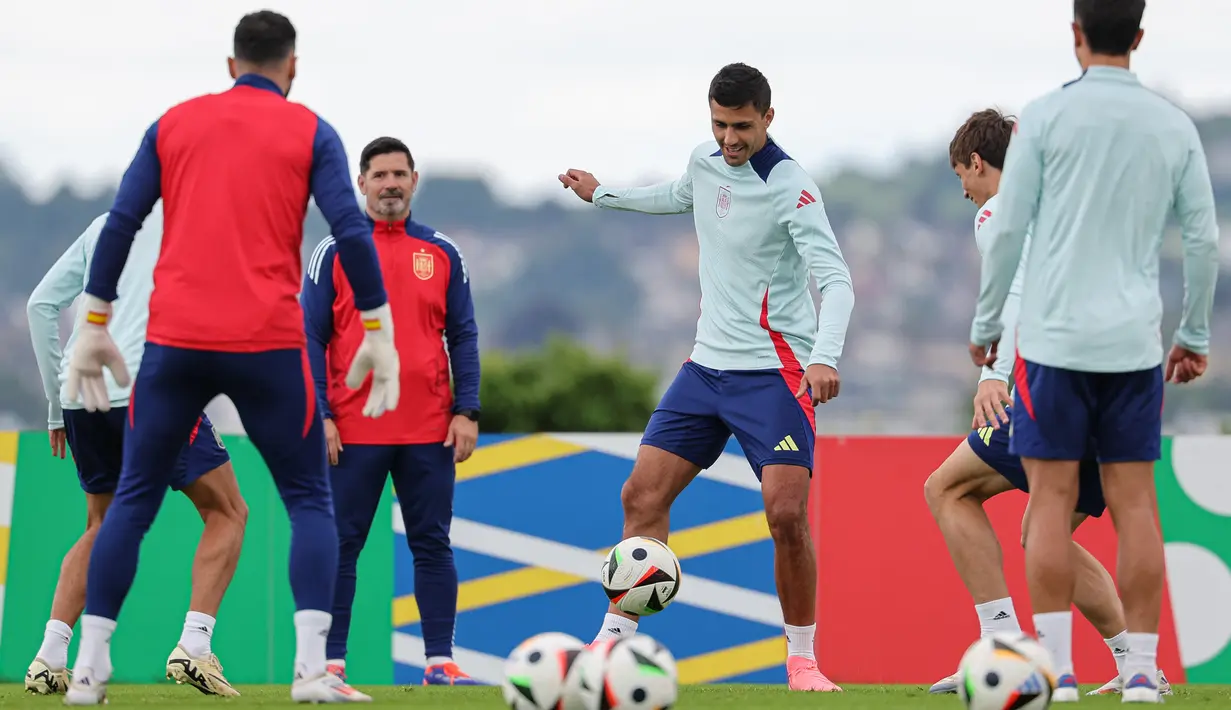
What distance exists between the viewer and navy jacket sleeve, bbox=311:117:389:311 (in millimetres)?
5660

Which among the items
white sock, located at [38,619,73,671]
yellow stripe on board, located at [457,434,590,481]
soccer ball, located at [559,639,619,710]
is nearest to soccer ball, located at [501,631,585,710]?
soccer ball, located at [559,639,619,710]

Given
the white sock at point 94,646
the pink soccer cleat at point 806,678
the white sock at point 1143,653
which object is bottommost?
the pink soccer cleat at point 806,678

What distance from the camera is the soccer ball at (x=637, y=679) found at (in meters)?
4.89

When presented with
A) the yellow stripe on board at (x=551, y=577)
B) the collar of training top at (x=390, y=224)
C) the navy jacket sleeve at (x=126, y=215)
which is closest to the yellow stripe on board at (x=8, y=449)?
the yellow stripe on board at (x=551, y=577)

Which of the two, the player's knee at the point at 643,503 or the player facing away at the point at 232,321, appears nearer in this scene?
the player facing away at the point at 232,321

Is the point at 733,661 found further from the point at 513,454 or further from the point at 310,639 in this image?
the point at 310,639

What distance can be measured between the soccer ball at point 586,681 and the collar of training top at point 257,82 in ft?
7.71

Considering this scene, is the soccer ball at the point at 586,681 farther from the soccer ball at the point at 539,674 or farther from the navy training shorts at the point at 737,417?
the navy training shorts at the point at 737,417

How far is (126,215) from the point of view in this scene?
5598 mm

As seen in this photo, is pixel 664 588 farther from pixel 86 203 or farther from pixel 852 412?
pixel 86 203

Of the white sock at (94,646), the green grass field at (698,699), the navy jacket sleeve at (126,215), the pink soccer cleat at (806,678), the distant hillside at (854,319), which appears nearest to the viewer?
the white sock at (94,646)

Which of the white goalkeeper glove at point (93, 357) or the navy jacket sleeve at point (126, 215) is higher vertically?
the navy jacket sleeve at point (126, 215)

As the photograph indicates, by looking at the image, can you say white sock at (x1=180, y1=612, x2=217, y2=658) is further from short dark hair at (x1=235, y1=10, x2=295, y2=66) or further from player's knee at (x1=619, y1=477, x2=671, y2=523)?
short dark hair at (x1=235, y1=10, x2=295, y2=66)

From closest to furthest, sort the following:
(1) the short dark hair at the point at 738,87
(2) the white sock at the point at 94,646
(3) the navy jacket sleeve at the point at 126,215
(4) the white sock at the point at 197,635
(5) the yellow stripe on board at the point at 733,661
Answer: (2) the white sock at the point at 94,646, (3) the navy jacket sleeve at the point at 126,215, (4) the white sock at the point at 197,635, (1) the short dark hair at the point at 738,87, (5) the yellow stripe on board at the point at 733,661
